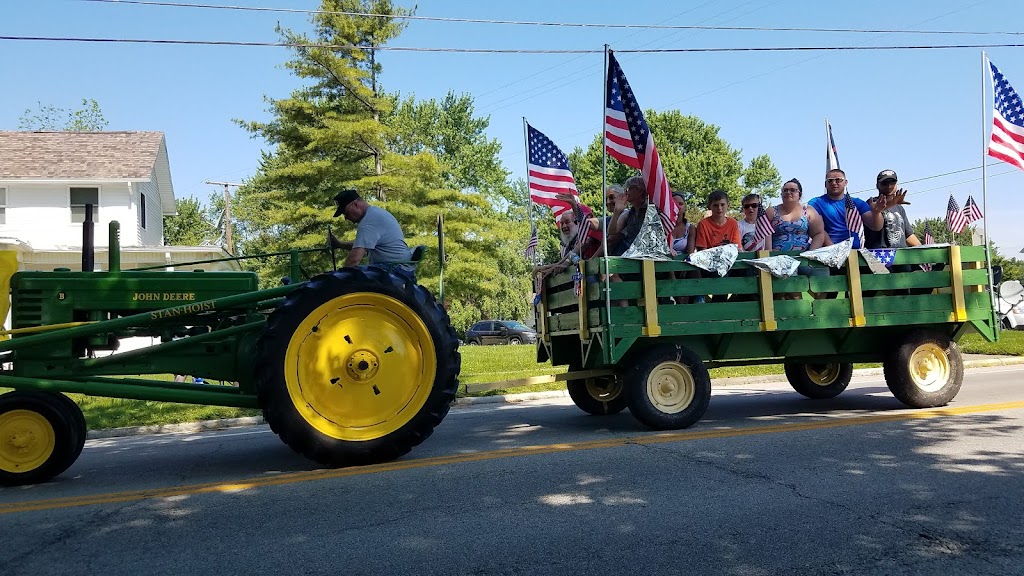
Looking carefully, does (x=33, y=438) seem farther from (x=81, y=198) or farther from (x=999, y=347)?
(x=81, y=198)

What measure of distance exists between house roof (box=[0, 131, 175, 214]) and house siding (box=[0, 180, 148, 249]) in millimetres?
339

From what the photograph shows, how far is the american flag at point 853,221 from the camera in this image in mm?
8141

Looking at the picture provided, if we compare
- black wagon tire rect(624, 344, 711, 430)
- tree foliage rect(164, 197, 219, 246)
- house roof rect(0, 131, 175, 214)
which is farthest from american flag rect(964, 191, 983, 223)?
tree foliage rect(164, 197, 219, 246)

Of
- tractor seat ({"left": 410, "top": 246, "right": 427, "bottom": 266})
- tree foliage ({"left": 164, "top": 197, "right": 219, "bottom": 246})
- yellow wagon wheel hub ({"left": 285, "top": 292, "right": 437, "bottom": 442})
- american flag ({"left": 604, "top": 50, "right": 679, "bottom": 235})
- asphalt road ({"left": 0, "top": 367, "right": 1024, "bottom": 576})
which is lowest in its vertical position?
asphalt road ({"left": 0, "top": 367, "right": 1024, "bottom": 576})

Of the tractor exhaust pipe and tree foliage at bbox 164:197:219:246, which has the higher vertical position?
tree foliage at bbox 164:197:219:246

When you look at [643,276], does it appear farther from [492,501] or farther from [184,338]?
[184,338]

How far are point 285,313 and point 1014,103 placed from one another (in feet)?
27.4

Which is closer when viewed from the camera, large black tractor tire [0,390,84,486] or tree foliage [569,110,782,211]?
large black tractor tire [0,390,84,486]

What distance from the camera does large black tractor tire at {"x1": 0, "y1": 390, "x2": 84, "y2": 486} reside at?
5371 mm

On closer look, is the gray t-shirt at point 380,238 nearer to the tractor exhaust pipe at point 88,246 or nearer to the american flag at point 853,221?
the tractor exhaust pipe at point 88,246

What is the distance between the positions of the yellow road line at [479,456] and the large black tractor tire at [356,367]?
186 millimetres

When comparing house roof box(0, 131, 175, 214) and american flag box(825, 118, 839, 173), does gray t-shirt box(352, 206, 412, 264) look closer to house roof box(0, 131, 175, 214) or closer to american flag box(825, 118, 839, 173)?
american flag box(825, 118, 839, 173)

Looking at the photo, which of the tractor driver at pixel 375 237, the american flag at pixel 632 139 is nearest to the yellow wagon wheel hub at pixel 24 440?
the tractor driver at pixel 375 237

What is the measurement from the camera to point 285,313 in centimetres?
548
